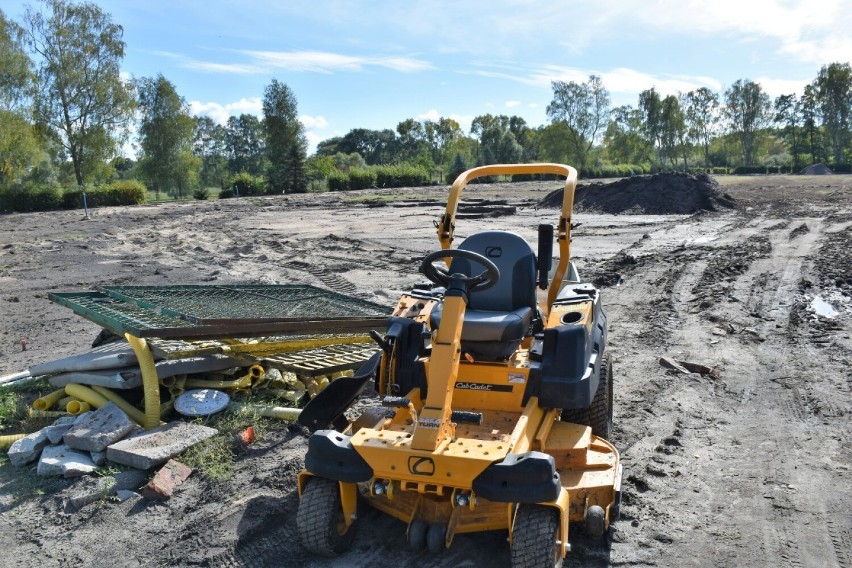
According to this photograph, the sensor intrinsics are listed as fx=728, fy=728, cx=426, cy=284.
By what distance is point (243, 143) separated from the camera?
9300 cm

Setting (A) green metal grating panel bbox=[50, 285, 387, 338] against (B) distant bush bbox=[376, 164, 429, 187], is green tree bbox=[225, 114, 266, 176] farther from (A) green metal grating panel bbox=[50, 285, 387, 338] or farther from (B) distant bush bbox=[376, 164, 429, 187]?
(A) green metal grating panel bbox=[50, 285, 387, 338]

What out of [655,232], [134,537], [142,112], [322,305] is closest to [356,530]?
[134,537]

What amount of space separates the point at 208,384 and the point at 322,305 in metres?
2.32

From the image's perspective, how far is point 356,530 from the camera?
4.34 m

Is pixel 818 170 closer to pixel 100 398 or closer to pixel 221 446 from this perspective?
pixel 221 446

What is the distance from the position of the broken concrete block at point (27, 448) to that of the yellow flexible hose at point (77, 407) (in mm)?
365

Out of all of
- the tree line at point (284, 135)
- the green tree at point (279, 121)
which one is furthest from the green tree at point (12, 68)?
the green tree at point (279, 121)

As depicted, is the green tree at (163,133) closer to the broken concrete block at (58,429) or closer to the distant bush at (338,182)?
the distant bush at (338,182)

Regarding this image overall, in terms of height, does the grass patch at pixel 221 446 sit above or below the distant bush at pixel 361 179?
below

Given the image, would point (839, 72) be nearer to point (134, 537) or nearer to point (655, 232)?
point (655, 232)

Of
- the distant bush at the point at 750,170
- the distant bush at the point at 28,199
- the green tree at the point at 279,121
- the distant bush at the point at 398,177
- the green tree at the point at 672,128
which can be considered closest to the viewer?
the distant bush at the point at 28,199

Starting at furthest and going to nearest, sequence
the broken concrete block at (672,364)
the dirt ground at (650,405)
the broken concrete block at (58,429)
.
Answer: the broken concrete block at (672,364), the broken concrete block at (58,429), the dirt ground at (650,405)

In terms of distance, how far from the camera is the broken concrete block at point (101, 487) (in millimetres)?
4914

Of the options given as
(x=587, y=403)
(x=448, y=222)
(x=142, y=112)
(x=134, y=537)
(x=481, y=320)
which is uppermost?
(x=142, y=112)
